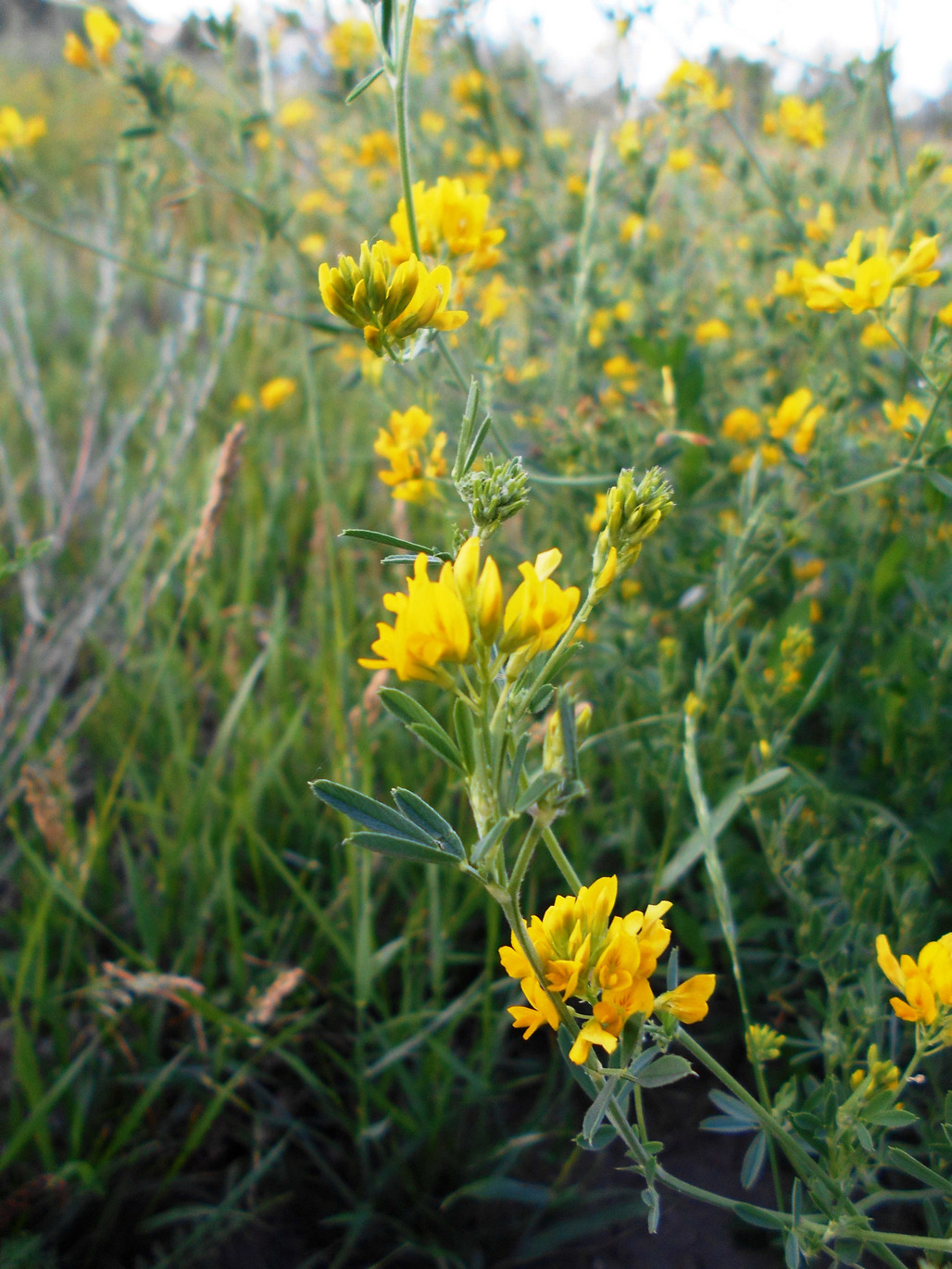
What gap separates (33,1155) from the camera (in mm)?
1363

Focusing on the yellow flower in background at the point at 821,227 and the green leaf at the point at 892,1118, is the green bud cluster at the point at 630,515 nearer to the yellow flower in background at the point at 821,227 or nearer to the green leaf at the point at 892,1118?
the green leaf at the point at 892,1118

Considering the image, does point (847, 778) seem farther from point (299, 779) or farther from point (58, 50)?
point (58, 50)

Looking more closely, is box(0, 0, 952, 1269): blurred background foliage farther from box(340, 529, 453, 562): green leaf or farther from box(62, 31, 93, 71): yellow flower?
box(340, 529, 453, 562): green leaf

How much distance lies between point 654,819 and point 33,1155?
3.98ft

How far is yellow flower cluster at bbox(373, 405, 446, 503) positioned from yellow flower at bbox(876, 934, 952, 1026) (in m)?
0.83

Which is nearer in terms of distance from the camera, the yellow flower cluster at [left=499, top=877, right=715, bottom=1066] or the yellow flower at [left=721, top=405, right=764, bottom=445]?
the yellow flower cluster at [left=499, top=877, right=715, bottom=1066]

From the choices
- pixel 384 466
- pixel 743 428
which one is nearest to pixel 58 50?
pixel 384 466

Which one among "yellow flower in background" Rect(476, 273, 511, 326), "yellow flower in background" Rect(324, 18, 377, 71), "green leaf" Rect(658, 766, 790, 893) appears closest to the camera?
"green leaf" Rect(658, 766, 790, 893)

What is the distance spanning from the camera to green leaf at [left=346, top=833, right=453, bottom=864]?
0.62 m

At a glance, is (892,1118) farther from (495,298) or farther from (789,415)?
(495,298)

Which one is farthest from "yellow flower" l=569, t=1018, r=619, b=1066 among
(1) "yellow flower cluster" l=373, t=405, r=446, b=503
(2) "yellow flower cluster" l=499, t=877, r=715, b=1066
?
(1) "yellow flower cluster" l=373, t=405, r=446, b=503

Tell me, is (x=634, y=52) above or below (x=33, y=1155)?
above

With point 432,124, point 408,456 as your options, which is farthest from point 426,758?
point 432,124

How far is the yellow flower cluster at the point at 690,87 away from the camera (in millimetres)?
2195
